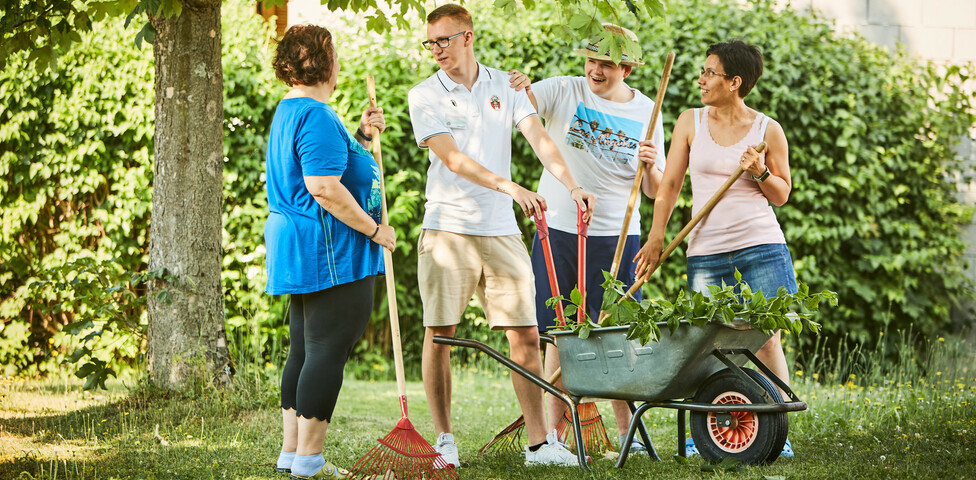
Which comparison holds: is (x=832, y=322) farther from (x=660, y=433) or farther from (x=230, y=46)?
(x=230, y=46)

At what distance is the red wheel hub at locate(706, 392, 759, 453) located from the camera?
280cm

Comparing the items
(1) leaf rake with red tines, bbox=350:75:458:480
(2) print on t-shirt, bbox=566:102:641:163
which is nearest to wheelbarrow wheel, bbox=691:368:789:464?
(1) leaf rake with red tines, bbox=350:75:458:480

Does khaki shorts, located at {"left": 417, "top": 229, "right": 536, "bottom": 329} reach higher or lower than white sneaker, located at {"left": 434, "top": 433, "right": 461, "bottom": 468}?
higher

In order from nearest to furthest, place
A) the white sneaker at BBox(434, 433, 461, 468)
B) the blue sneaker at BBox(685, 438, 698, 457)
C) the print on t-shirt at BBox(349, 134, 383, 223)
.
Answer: the print on t-shirt at BBox(349, 134, 383, 223), the white sneaker at BBox(434, 433, 461, 468), the blue sneaker at BBox(685, 438, 698, 457)

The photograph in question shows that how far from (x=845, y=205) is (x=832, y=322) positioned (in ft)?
2.58

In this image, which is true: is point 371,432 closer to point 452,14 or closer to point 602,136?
point 602,136

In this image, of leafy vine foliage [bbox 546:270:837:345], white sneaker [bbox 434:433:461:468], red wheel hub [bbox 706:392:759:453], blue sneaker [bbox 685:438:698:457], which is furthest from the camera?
blue sneaker [bbox 685:438:698:457]

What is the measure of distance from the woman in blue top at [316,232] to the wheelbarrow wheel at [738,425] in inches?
46.5

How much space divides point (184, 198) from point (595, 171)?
2.05 metres

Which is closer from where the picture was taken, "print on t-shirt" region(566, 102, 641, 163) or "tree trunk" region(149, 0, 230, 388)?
"print on t-shirt" region(566, 102, 641, 163)

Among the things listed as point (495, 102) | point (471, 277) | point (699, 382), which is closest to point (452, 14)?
point (495, 102)

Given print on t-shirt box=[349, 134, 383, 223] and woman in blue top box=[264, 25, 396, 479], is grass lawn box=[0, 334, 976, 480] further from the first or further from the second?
print on t-shirt box=[349, 134, 383, 223]

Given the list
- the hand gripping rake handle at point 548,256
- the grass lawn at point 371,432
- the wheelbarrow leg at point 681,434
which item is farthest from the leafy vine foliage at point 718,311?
the grass lawn at point 371,432

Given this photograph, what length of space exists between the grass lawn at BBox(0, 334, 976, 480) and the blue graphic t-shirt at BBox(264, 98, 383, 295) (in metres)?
0.77
